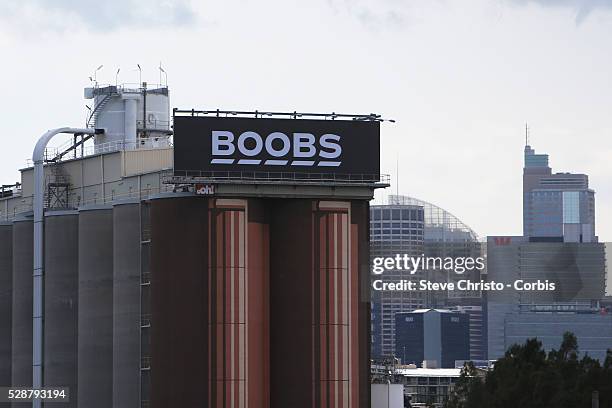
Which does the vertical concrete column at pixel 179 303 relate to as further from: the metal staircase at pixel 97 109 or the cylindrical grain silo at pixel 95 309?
the metal staircase at pixel 97 109

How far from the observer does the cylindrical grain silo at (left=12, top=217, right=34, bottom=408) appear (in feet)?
398

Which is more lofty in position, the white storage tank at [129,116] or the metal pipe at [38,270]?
the white storage tank at [129,116]

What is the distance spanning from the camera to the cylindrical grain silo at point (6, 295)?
124125 millimetres

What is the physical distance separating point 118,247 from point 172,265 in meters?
7.90

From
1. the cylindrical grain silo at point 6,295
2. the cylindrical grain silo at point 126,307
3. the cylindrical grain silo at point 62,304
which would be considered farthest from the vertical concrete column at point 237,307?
the cylindrical grain silo at point 6,295

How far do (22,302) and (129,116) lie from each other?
741 inches

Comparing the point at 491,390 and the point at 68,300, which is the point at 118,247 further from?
the point at 491,390

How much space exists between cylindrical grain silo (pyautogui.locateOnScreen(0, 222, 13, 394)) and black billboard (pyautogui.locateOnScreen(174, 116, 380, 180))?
2298cm

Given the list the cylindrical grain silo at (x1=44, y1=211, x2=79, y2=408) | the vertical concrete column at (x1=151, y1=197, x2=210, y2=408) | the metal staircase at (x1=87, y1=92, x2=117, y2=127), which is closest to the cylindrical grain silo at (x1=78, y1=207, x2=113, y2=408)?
the cylindrical grain silo at (x1=44, y1=211, x2=79, y2=408)

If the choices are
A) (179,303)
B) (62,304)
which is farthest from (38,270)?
(179,303)

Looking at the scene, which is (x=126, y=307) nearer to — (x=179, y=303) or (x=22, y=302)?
(x=179, y=303)

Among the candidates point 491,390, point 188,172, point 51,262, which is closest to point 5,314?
point 51,262

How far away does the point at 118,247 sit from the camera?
374 ft

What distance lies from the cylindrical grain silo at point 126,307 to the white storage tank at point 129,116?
56.1 feet
